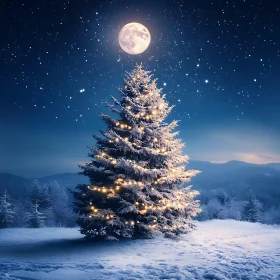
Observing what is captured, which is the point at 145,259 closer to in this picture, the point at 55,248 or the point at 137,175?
the point at 137,175

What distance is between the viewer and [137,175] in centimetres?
1152

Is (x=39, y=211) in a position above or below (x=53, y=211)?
above

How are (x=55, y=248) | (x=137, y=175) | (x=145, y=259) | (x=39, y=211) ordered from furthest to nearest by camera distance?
1. (x=39, y=211)
2. (x=137, y=175)
3. (x=55, y=248)
4. (x=145, y=259)

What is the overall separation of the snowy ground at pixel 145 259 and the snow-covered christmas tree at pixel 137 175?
821mm

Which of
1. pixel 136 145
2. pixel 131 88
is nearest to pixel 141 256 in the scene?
pixel 136 145

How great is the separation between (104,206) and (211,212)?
220 feet

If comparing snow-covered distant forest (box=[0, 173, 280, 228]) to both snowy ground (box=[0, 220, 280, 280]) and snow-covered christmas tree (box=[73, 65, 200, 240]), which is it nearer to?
snowy ground (box=[0, 220, 280, 280])

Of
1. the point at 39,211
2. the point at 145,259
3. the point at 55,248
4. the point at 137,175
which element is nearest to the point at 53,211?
the point at 39,211

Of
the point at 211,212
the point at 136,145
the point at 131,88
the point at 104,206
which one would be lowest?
the point at 211,212

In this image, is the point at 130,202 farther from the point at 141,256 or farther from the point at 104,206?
the point at 141,256

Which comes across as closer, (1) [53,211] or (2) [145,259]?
(2) [145,259]

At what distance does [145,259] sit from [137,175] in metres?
3.96

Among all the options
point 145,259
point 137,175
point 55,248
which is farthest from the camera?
point 137,175

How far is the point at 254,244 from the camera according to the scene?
11664mm
